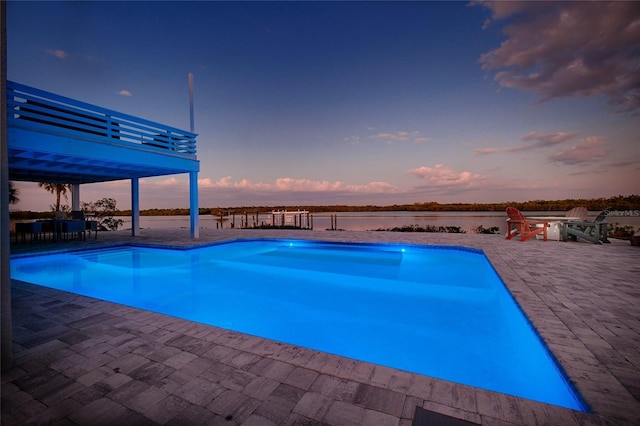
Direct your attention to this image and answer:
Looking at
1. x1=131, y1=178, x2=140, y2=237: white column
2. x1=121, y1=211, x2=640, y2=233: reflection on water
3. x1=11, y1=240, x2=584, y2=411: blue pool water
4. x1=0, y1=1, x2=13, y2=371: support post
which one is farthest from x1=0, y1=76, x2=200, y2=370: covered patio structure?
x1=121, y1=211, x2=640, y2=233: reflection on water

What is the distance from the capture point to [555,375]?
1945mm

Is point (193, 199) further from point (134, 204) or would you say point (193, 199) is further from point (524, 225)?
point (524, 225)

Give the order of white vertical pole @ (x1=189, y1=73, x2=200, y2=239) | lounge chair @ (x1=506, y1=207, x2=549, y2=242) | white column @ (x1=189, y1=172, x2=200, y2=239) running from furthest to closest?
white column @ (x1=189, y1=172, x2=200, y2=239) → white vertical pole @ (x1=189, y1=73, x2=200, y2=239) → lounge chair @ (x1=506, y1=207, x2=549, y2=242)

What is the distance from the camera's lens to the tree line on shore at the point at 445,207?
48.1ft

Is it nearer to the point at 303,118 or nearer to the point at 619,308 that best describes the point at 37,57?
the point at 303,118

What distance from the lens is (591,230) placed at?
7.97 meters

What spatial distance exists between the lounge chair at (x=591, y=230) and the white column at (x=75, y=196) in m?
18.3

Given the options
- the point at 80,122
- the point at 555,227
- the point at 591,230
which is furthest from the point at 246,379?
the point at 591,230

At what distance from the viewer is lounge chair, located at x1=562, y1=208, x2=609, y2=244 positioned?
24.7ft

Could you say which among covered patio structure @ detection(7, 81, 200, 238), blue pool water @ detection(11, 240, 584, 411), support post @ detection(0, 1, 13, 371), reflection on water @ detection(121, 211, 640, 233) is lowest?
blue pool water @ detection(11, 240, 584, 411)

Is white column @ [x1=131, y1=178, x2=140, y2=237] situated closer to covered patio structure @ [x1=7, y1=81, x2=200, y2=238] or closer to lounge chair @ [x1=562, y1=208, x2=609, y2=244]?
covered patio structure @ [x1=7, y1=81, x2=200, y2=238]

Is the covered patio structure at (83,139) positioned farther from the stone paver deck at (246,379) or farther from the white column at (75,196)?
the stone paver deck at (246,379)

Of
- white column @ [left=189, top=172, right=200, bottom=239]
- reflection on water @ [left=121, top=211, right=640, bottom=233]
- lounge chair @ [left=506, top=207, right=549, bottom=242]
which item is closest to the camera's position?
lounge chair @ [left=506, top=207, right=549, bottom=242]

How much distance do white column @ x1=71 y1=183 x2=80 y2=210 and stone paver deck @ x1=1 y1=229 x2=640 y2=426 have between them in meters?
11.8
